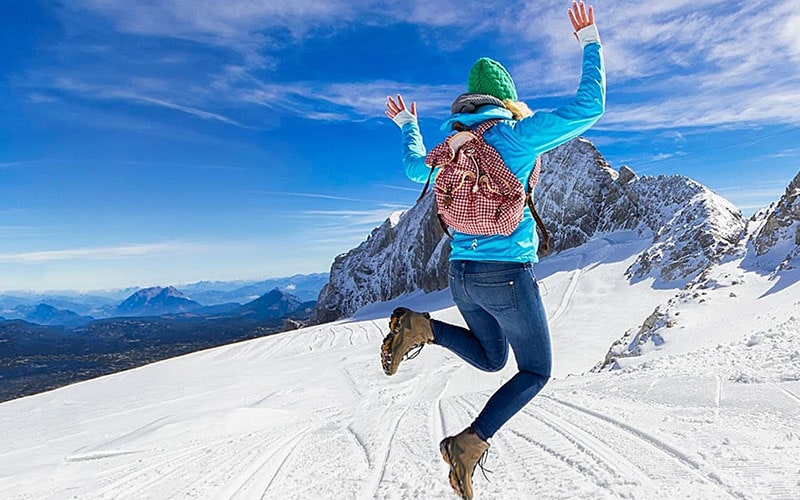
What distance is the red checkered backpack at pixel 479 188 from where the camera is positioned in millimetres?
2701

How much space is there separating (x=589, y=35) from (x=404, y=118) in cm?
176

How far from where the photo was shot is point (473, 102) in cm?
284

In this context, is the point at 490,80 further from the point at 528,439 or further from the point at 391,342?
the point at 528,439

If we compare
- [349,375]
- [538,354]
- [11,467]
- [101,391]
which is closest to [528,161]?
[538,354]

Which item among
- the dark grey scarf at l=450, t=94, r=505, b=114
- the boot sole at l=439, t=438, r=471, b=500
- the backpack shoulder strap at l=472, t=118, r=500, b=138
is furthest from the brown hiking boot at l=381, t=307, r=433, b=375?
the dark grey scarf at l=450, t=94, r=505, b=114

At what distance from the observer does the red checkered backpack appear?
2.70m

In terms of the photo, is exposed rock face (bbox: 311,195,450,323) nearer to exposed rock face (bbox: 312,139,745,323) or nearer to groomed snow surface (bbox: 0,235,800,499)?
exposed rock face (bbox: 312,139,745,323)

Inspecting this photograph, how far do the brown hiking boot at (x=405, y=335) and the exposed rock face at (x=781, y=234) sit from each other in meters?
16.6

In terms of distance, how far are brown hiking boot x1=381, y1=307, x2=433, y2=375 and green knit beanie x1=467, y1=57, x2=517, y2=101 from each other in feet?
5.00

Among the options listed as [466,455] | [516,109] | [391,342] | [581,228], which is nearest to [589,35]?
[516,109]

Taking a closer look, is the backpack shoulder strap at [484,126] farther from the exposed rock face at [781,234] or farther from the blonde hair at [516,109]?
the exposed rock face at [781,234]

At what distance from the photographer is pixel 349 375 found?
1702 cm

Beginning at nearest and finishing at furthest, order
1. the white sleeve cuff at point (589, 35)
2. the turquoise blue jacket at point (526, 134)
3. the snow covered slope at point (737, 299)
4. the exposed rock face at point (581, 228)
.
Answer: the turquoise blue jacket at point (526, 134), the white sleeve cuff at point (589, 35), the snow covered slope at point (737, 299), the exposed rock face at point (581, 228)

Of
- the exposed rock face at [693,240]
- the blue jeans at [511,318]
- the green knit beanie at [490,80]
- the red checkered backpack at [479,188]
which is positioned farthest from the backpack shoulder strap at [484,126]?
the exposed rock face at [693,240]
